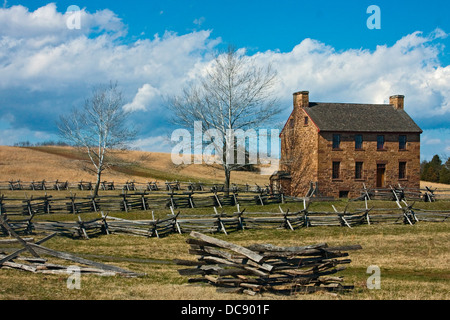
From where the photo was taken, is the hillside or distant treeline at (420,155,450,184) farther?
Answer: distant treeline at (420,155,450,184)

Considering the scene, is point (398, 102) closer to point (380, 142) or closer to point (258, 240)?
point (380, 142)

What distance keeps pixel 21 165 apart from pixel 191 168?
85.8ft

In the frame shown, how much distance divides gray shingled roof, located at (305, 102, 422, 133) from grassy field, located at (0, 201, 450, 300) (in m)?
14.1

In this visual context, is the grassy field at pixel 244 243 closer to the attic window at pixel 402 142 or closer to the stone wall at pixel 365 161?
the stone wall at pixel 365 161

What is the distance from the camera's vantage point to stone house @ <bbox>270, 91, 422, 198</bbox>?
38.5 metres

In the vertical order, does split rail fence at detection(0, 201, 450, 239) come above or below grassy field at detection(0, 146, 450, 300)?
above

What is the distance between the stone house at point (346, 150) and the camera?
38500mm

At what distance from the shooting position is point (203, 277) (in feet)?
39.0

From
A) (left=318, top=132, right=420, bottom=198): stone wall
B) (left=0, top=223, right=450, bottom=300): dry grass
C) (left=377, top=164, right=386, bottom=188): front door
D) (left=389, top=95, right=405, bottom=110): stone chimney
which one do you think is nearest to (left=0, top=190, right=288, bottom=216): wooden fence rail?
(left=318, top=132, right=420, bottom=198): stone wall

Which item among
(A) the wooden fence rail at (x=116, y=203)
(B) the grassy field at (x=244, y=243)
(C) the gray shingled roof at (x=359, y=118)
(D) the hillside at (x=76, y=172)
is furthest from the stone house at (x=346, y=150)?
(D) the hillside at (x=76, y=172)

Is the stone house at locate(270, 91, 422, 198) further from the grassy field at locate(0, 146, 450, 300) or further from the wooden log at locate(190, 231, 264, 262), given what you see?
the wooden log at locate(190, 231, 264, 262)

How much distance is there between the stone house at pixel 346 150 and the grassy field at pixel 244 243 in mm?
12356
